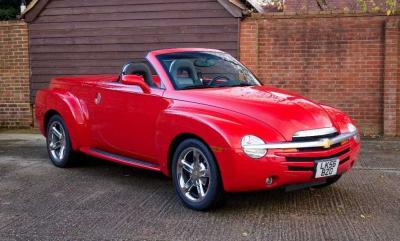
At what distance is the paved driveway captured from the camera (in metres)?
4.61

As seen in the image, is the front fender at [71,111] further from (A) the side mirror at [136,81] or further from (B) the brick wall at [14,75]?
(B) the brick wall at [14,75]

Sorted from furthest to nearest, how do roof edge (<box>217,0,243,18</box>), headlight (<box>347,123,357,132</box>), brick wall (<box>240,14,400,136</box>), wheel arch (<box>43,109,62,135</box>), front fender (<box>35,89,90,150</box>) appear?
roof edge (<box>217,0,243,18</box>) → brick wall (<box>240,14,400,136</box>) → wheel arch (<box>43,109,62,135</box>) → front fender (<box>35,89,90,150</box>) → headlight (<box>347,123,357,132</box>)

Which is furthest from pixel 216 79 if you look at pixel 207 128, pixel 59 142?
pixel 59 142

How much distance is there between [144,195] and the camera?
592 centimetres

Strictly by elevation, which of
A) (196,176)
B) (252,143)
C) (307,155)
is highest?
(252,143)

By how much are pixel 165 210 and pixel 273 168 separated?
3.97 ft

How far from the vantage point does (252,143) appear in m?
4.77

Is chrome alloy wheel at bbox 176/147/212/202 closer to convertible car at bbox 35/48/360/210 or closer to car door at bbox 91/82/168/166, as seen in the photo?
convertible car at bbox 35/48/360/210

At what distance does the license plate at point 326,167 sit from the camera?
4.93 metres

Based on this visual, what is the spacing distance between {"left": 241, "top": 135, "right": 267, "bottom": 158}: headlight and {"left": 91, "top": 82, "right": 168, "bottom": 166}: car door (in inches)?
46.5

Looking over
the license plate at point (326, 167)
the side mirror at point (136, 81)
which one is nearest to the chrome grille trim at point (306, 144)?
the license plate at point (326, 167)

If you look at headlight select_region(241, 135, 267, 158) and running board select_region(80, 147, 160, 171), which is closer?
headlight select_region(241, 135, 267, 158)

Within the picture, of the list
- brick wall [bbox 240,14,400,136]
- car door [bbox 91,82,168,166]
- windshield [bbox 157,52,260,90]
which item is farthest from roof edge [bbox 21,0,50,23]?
windshield [bbox 157,52,260,90]

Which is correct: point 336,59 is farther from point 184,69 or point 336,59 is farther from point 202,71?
point 184,69
